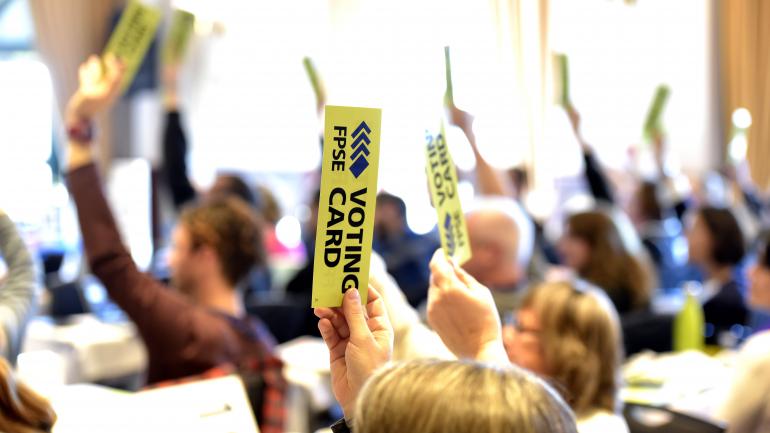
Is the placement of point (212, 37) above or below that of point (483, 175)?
above

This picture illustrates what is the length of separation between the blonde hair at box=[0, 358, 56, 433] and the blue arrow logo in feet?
1.86

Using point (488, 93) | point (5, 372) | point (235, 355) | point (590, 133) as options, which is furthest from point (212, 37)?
point (5, 372)

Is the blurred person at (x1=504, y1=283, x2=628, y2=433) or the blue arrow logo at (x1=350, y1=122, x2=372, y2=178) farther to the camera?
the blurred person at (x1=504, y1=283, x2=628, y2=433)

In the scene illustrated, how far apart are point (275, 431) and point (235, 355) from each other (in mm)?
352

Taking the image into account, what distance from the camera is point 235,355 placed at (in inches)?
105

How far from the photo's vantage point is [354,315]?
4.19 feet

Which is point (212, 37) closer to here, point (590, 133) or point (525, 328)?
point (590, 133)

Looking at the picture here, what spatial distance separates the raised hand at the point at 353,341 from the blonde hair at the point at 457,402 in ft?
0.67

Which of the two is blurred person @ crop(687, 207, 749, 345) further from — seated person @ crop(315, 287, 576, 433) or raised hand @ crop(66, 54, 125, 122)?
seated person @ crop(315, 287, 576, 433)

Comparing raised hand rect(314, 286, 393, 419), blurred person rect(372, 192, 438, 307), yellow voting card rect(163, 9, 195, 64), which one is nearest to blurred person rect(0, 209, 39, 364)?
raised hand rect(314, 286, 393, 419)

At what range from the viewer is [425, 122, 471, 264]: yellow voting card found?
1580mm

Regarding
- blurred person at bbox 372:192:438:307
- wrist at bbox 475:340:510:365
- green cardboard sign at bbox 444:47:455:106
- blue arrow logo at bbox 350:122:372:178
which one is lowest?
blurred person at bbox 372:192:438:307

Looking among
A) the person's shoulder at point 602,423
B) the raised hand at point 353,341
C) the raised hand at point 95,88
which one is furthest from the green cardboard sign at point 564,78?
the raised hand at point 353,341

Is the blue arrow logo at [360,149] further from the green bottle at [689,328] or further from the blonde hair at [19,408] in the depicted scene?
the green bottle at [689,328]
